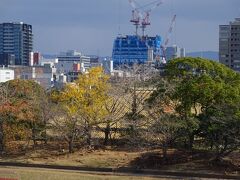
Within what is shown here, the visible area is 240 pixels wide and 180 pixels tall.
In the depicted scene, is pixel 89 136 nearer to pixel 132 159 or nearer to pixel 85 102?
pixel 85 102

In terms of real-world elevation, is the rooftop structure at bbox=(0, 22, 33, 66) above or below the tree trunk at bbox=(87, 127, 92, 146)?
above

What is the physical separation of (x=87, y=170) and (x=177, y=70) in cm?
716

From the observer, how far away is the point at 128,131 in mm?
27172

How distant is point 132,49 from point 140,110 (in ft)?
498

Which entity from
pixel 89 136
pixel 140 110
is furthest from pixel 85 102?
pixel 140 110

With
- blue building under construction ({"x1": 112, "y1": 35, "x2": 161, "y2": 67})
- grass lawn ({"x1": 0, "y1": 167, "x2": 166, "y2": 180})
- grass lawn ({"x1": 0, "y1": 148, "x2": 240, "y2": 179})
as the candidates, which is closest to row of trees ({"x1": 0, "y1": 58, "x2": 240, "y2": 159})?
grass lawn ({"x1": 0, "y1": 148, "x2": 240, "y2": 179})

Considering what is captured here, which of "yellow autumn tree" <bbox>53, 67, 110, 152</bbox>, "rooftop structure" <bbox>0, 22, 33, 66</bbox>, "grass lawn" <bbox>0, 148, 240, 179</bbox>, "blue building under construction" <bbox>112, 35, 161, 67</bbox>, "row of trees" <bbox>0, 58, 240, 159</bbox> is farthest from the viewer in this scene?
"blue building under construction" <bbox>112, 35, 161, 67</bbox>

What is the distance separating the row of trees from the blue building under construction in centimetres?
14839

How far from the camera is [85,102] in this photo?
27.8 meters

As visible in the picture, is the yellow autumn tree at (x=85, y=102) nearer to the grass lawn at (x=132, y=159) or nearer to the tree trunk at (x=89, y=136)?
the tree trunk at (x=89, y=136)

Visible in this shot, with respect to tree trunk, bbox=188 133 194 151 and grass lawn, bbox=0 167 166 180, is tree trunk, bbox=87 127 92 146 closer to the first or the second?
grass lawn, bbox=0 167 166 180

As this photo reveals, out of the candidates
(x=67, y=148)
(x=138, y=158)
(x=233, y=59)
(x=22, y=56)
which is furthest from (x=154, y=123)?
(x=22, y=56)

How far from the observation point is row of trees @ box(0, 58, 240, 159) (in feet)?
77.2

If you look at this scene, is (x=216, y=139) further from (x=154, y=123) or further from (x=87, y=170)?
(x=87, y=170)
